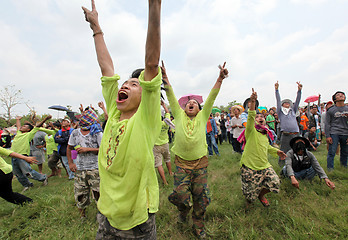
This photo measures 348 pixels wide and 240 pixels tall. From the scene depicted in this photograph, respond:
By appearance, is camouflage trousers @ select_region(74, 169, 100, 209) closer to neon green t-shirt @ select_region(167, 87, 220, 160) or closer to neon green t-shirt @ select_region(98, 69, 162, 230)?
neon green t-shirt @ select_region(167, 87, 220, 160)

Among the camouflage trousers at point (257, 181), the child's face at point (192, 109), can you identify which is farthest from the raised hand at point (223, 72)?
the camouflage trousers at point (257, 181)

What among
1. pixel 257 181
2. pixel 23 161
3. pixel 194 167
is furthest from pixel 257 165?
pixel 23 161

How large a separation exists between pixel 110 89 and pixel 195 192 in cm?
199

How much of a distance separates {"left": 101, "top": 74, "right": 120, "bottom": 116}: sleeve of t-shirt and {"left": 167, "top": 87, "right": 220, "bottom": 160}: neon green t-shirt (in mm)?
1378

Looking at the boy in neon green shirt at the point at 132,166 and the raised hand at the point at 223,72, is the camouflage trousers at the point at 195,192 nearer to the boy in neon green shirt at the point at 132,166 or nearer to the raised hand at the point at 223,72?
the boy in neon green shirt at the point at 132,166

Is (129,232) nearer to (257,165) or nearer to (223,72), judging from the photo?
(223,72)

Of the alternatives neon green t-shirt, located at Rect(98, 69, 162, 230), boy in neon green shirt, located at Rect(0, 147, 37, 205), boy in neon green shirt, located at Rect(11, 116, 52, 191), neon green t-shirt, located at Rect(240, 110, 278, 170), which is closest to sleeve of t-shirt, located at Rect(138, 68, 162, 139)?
neon green t-shirt, located at Rect(98, 69, 162, 230)

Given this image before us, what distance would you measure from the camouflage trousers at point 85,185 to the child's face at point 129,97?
2343mm

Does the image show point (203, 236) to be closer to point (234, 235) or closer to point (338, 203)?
point (234, 235)

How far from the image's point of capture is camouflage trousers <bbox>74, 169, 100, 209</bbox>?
3264mm

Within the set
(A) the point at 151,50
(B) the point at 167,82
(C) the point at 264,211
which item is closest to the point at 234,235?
(C) the point at 264,211

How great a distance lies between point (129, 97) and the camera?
1.47 meters

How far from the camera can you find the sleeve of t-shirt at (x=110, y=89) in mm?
1651

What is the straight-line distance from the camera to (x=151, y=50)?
107 cm
